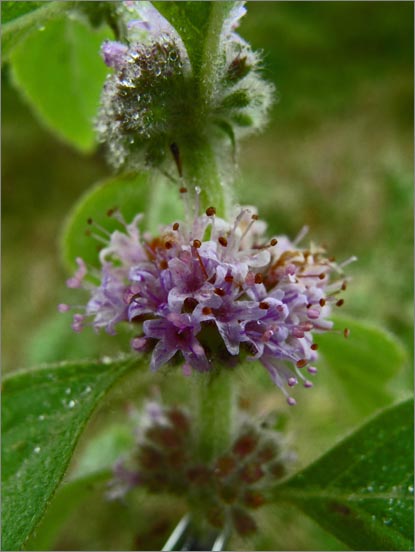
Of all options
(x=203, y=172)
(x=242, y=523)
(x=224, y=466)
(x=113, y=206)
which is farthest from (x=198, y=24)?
(x=242, y=523)

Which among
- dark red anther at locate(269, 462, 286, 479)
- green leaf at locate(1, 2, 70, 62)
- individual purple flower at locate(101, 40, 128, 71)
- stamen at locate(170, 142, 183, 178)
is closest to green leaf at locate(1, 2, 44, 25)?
green leaf at locate(1, 2, 70, 62)

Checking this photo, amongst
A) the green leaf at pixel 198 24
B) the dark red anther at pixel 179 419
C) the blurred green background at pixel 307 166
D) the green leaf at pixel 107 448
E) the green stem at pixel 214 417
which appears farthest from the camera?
the blurred green background at pixel 307 166

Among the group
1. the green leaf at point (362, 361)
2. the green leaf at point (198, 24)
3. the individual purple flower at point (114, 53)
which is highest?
the green leaf at point (362, 361)

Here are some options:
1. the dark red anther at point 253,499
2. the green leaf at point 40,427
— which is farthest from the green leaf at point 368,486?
the green leaf at point 40,427

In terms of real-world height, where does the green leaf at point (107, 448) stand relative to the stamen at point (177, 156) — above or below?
below

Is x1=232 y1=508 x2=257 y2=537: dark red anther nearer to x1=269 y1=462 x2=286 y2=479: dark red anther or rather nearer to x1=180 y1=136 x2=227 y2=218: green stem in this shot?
x1=269 y1=462 x2=286 y2=479: dark red anther

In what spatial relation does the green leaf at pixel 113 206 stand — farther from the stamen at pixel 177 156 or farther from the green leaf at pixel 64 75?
the stamen at pixel 177 156

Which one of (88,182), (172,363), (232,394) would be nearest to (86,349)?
(88,182)
